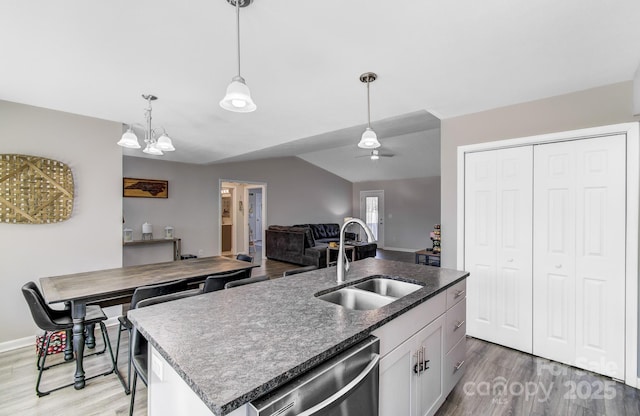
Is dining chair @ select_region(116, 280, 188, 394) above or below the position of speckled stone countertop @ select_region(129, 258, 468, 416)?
below

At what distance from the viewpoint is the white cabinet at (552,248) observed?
224 centimetres

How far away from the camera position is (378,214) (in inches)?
389

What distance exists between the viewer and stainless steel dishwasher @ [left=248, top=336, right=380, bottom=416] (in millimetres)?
827

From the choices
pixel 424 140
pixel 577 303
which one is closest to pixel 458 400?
pixel 577 303

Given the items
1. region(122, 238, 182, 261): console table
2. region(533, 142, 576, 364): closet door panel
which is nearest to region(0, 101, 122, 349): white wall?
region(122, 238, 182, 261): console table

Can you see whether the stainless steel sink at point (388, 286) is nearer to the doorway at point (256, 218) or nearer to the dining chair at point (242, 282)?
the dining chair at point (242, 282)

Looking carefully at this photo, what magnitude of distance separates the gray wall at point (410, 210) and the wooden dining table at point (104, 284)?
6.79 m

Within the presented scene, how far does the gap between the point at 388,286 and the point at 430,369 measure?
1.91 ft

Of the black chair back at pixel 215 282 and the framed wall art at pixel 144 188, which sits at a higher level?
the framed wall art at pixel 144 188

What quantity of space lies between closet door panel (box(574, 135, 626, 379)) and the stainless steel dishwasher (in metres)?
2.28

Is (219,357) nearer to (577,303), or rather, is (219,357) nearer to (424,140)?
(577,303)

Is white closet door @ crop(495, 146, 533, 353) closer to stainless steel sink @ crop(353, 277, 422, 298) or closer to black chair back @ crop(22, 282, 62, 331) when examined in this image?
stainless steel sink @ crop(353, 277, 422, 298)

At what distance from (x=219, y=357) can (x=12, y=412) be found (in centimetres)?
216

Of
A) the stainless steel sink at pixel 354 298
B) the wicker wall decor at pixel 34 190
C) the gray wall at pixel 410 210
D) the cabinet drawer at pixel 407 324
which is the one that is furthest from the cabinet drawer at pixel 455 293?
the gray wall at pixel 410 210
